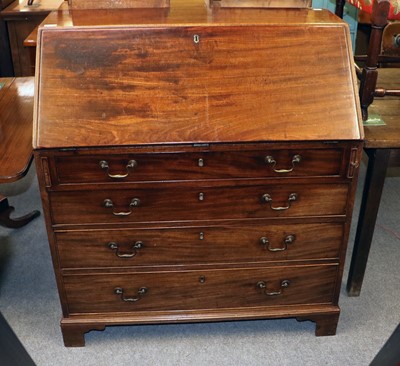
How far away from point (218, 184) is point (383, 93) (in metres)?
0.69

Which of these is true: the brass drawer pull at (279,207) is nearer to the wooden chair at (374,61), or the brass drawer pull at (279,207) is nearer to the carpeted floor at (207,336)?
the wooden chair at (374,61)

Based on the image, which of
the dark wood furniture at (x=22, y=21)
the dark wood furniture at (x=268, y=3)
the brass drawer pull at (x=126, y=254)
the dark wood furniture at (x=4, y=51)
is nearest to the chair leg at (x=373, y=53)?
the dark wood furniture at (x=268, y=3)

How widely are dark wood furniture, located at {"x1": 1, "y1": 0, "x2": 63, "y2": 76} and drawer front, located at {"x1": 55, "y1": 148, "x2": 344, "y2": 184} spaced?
176 centimetres

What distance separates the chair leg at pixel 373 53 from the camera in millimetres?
1762

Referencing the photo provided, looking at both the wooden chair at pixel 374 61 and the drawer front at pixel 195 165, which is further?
the wooden chair at pixel 374 61

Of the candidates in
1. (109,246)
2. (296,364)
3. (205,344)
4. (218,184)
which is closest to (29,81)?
(109,246)

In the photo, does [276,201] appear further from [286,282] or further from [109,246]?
[109,246]

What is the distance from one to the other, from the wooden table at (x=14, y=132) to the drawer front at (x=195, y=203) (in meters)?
0.15

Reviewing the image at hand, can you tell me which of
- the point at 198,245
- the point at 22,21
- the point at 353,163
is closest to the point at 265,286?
the point at 198,245

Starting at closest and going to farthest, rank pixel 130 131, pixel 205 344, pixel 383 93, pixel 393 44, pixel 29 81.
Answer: pixel 130 131
pixel 383 93
pixel 205 344
pixel 29 81
pixel 393 44

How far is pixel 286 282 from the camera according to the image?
75.4 inches

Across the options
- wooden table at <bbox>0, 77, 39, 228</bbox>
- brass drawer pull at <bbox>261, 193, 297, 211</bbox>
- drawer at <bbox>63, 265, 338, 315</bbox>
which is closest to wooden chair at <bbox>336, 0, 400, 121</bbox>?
brass drawer pull at <bbox>261, 193, 297, 211</bbox>

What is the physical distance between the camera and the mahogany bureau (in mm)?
1602

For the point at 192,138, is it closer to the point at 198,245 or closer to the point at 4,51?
the point at 198,245
